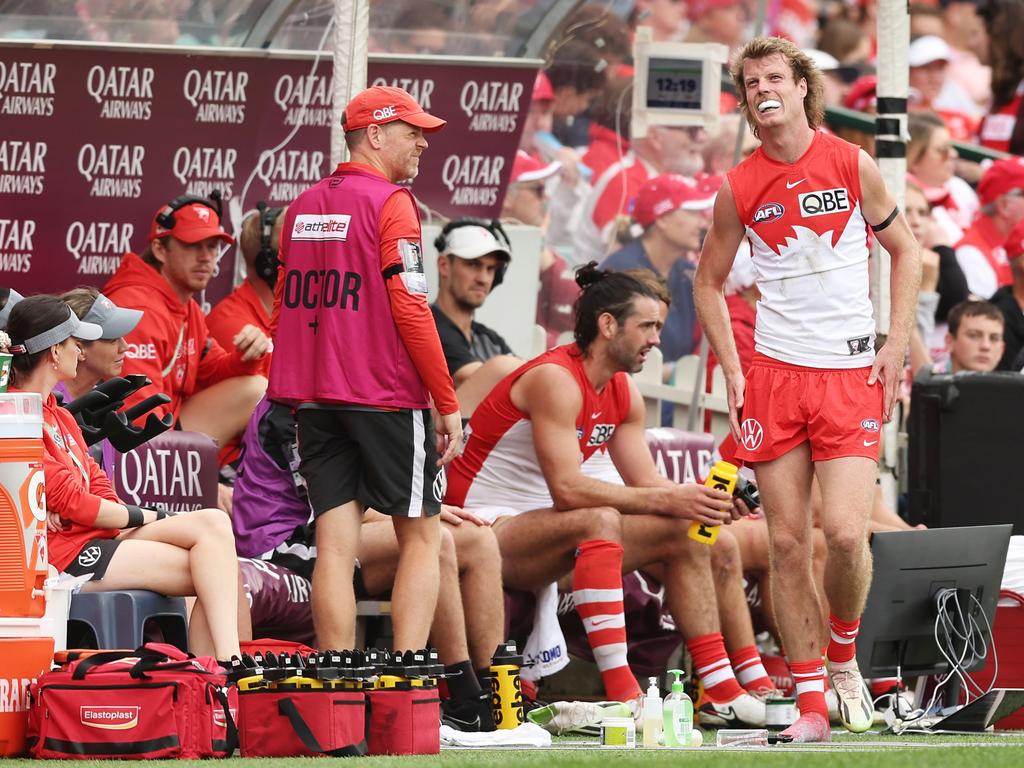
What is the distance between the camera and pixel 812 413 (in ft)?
21.1

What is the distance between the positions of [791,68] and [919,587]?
176cm

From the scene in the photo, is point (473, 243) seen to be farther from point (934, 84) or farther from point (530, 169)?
point (934, 84)

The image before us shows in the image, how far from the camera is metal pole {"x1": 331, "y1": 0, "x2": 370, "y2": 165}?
25.7 ft

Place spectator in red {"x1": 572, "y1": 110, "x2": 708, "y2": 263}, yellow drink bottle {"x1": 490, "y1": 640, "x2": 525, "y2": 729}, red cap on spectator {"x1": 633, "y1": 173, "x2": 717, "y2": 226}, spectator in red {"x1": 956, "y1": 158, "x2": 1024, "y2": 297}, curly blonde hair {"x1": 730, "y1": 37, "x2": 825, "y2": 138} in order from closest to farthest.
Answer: curly blonde hair {"x1": 730, "y1": 37, "x2": 825, "y2": 138}
yellow drink bottle {"x1": 490, "y1": 640, "x2": 525, "y2": 729}
red cap on spectator {"x1": 633, "y1": 173, "x2": 717, "y2": 226}
spectator in red {"x1": 572, "y1": 110, "x2": 708, "y2": 263}
spectator in red {"x1": 956, "y1": 158, "x2": 1024, "y2": 297}

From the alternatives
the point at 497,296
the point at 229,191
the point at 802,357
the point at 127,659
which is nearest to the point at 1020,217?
the point at 497,296

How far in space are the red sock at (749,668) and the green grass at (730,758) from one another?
5.44 feet

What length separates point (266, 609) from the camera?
7.19 metres

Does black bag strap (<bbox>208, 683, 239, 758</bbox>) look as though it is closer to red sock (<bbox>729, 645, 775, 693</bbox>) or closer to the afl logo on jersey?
the afl logo on jersey

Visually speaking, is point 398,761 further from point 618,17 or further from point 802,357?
point 618,17

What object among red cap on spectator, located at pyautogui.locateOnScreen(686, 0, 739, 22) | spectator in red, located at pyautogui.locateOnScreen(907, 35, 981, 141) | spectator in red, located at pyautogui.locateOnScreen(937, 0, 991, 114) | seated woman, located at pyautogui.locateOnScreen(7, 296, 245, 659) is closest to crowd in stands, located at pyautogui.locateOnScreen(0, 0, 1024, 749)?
seated woman, located at pyautogui.locateOnScreen(7, 296, 245, 659)

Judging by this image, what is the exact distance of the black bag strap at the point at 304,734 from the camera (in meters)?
5.72

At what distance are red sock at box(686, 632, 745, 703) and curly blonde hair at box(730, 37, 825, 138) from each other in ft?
6.55

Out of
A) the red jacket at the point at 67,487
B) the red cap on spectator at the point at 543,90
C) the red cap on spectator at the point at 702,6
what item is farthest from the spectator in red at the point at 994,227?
the red jacket at the point at 67,487

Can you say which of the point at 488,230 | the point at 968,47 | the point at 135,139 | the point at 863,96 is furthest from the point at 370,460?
the point at 968,47
